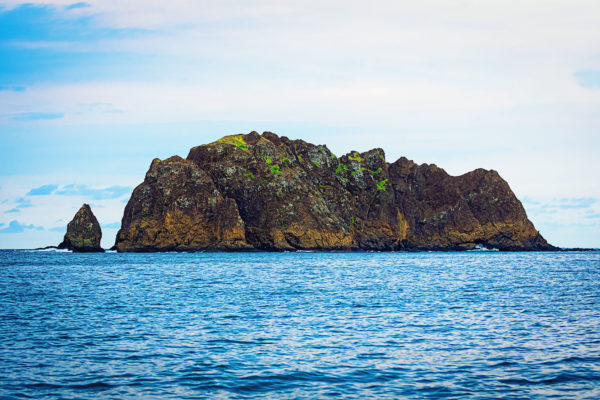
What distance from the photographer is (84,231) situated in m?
196

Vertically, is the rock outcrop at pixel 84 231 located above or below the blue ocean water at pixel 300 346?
above

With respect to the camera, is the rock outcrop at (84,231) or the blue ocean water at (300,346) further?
the rock outcrop at (84,231)

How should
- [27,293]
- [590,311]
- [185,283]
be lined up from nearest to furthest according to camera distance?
[590,311]
[27,293]
[185,283]

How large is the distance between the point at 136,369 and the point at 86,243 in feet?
613

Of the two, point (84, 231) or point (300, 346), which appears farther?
point (84, 231)

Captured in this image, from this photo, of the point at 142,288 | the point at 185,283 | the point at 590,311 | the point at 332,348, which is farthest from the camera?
the point at 185,283

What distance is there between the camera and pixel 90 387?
21.0 metres

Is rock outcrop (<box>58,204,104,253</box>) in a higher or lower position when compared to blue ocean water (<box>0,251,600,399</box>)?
higher

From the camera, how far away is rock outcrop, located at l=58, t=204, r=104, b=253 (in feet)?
638

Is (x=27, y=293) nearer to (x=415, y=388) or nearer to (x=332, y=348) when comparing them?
(x=332, y=348)

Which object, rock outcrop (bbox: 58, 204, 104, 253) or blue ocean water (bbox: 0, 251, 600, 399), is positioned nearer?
blue ocean water (bbox: 0, 251, 600, 399)

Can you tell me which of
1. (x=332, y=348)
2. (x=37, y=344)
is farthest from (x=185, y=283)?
(x=332, y=348)

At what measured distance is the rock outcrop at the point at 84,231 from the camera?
638 ft

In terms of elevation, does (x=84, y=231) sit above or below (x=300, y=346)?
above
